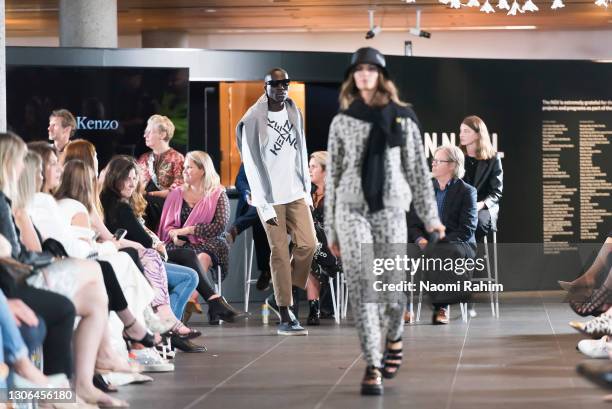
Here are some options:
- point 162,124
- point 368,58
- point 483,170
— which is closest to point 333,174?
point 368,58

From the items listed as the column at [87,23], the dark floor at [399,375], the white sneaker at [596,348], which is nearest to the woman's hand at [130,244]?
the dark floor at [399,375]

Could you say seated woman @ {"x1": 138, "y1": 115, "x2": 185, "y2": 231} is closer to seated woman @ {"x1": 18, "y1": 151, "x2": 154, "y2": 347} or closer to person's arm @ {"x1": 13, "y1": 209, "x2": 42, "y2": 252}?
seated woman @ {"x1": 18, "y1": 151, "x2": 154, "y2": 347}

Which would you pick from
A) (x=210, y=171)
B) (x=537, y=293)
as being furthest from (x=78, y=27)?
(x=537, y=293)

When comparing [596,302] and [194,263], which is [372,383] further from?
[194,263]

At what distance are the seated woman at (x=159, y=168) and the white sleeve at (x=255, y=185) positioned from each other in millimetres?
1023

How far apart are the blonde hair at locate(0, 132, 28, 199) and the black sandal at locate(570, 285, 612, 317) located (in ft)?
10.8

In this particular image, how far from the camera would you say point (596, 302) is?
6504 millimetres

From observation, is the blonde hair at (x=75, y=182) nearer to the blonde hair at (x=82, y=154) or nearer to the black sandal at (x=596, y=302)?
the blonde hair at (x=82, y=154)

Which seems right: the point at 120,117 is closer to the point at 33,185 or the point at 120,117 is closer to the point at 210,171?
the point at 210,171

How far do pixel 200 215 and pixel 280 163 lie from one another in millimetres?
863

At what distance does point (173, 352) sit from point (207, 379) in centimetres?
70

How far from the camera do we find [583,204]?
1070 cm

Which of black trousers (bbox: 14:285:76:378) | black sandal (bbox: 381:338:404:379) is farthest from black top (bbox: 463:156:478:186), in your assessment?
black trousers (bbox: 14:285:76:378)

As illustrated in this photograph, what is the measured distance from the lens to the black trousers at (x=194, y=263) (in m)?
7.40
